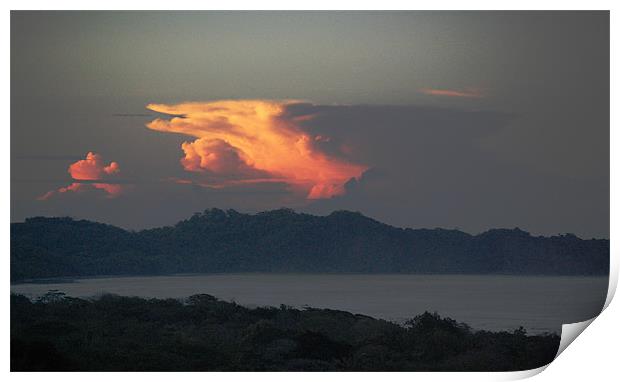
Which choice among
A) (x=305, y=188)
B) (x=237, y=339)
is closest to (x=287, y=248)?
(x=305, y=188)

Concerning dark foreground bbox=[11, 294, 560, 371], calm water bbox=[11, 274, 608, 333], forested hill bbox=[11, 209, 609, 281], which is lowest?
dark foreground bbox=[11, 294, 560, 371]

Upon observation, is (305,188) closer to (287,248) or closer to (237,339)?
(287,248)

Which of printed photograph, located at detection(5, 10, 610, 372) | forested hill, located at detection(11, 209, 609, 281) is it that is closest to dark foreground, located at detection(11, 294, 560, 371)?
printed photograph, located at detection(5, 10, 610, 372)

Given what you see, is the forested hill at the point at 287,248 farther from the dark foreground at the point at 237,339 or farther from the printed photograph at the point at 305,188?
the dark foreground at the point at 237,339

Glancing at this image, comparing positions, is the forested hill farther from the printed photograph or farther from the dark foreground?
the dark foreground

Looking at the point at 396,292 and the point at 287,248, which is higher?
the point at 287,248

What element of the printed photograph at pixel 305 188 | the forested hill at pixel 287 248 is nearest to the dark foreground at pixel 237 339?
the printed photograph at pixel 305 188

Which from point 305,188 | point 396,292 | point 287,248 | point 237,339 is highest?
point 305,188
